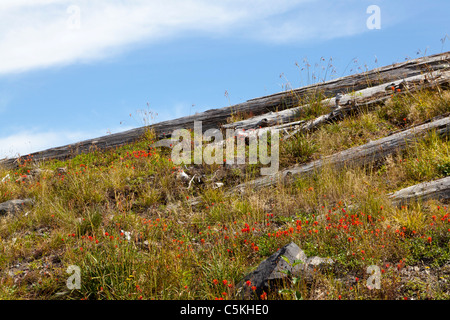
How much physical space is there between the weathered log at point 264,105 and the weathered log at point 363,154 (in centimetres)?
400

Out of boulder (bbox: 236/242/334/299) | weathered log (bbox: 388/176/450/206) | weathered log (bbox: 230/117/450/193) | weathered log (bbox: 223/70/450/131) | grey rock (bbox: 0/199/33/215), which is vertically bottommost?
boulder (bbox: 236/242/334/299)

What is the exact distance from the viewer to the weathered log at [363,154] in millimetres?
8828

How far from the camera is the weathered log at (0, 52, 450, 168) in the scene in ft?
43.5

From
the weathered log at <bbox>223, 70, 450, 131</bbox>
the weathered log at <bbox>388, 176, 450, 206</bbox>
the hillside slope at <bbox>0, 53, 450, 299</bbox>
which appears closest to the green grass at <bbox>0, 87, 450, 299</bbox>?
the hillside slope at <bbox>0, 53, 450, 299</bbox>

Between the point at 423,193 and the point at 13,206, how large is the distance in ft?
31.6

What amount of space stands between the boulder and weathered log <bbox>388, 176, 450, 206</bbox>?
3012mm

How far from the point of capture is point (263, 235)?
640cm

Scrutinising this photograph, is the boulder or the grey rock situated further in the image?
the grey rock

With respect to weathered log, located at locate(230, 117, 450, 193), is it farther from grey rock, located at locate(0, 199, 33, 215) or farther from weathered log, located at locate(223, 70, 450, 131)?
grey rock, located at locate(0, 199, 33, 215)

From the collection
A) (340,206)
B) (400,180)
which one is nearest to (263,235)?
(340,206)

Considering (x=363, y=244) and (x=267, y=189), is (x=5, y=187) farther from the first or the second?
(x=363, y=244)

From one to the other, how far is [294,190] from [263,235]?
7.58ft

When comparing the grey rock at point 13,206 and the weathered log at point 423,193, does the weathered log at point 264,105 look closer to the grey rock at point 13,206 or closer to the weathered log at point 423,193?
the grey rock at point 13,206

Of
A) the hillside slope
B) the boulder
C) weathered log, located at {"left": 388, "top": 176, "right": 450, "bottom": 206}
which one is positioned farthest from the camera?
weathered log, located at {"left": 388, "top": 176, "right": 450, "bottom": 206}
